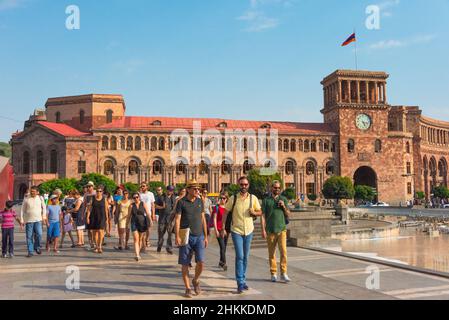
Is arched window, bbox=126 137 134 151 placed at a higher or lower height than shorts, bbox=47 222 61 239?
higher

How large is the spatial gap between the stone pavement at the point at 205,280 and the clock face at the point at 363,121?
2287 inches

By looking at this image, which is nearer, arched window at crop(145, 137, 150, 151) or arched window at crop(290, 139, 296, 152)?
arched window at crop(145, 137, 150, 151)

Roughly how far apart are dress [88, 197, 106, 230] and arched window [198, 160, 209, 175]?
162ft

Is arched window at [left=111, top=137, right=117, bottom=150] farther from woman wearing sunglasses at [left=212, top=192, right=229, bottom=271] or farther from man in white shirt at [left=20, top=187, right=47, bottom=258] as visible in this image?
woman wearing sunglasses at [left=212, top=192, right=229, bottom=271]

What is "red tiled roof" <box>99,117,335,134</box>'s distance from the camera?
2454 inches

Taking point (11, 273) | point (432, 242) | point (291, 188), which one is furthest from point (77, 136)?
point (11, 273)

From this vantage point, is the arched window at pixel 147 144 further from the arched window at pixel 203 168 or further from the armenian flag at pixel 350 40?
the armenian flag at pixel 350 40

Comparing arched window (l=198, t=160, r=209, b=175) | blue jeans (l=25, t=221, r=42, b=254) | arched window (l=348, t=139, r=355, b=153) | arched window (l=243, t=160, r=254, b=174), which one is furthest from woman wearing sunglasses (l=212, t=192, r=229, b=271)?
arched window (l=348, t=139, r=355, b=153)

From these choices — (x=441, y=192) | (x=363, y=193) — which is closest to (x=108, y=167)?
(x=363, y=193)

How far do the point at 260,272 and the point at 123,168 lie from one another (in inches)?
2031

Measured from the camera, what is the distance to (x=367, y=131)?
6738cm

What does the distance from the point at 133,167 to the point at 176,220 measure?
5378 cm

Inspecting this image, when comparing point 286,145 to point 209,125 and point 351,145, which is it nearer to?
point 351,145

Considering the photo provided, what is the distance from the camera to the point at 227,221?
28.3 feet
